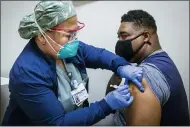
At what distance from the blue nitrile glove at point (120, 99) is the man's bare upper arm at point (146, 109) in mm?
35

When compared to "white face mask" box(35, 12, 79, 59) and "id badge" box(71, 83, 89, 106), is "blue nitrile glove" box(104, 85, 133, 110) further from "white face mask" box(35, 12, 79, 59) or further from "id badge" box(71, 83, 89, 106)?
"white face mask" box(35, 12, 79, 59)

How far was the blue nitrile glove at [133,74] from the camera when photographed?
1181 mm

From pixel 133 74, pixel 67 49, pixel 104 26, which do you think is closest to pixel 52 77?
pixel 67 49

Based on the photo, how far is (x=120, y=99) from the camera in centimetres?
115

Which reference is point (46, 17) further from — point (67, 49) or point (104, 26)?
point (104, 26)

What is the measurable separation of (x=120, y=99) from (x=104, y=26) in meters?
1.01

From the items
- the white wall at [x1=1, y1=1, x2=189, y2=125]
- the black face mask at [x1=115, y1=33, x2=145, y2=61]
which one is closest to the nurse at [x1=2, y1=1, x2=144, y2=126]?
the black face mask at [x1=115, y1=33, x2=145, y2=61]

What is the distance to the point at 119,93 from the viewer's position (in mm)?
1165

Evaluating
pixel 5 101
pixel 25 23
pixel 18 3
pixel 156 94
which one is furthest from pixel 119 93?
pixel 18 3

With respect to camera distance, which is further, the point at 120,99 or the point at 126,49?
the point at 126,49

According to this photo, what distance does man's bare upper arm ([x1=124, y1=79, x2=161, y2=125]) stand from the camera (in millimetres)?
1130

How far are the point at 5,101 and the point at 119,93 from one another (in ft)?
3.72

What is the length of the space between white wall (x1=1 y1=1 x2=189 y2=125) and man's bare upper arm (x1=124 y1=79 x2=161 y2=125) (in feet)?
3.09

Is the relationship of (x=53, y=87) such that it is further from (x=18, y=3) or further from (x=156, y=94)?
(x=18, y=3)
